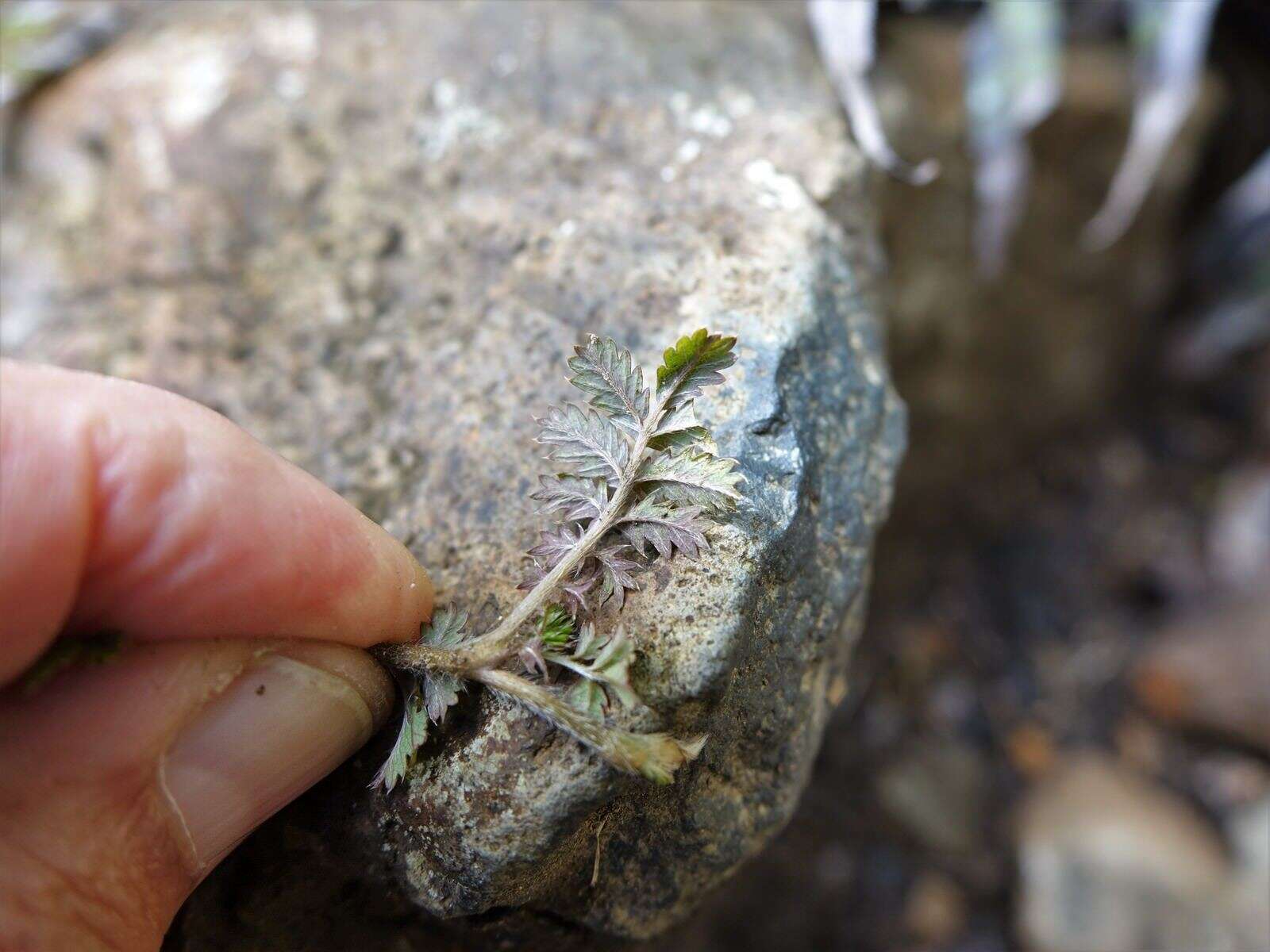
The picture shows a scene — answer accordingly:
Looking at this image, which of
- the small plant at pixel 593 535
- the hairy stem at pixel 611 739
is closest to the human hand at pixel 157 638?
the small plant at pixel 593 535

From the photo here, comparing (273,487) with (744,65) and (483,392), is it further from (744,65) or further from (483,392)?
(744,65)

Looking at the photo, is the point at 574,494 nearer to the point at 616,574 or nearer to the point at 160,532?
the point at 616,574

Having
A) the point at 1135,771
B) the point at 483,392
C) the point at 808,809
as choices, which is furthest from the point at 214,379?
the point at 1135,771

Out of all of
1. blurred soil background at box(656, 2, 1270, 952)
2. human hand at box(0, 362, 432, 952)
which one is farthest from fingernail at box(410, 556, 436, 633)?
blurred soil background at box(656, 2, 1270, 952)

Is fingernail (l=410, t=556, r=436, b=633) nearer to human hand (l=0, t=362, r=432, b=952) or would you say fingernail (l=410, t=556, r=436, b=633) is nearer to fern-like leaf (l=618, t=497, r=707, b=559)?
human hand (l=0, t=362, r=432, b=952)

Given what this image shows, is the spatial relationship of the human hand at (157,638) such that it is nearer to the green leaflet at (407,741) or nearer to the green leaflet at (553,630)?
the green leaflet at (407,741)
